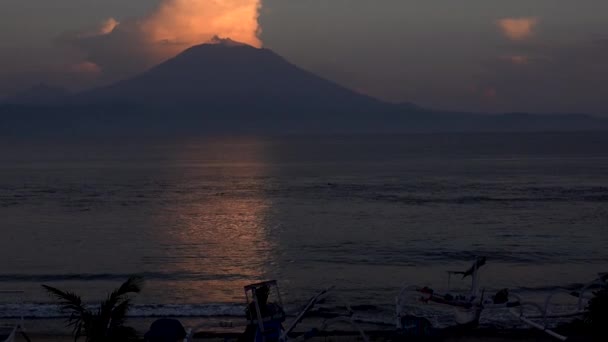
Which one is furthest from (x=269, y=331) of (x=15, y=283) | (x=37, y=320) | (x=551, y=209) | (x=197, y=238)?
(x=551, y=209)

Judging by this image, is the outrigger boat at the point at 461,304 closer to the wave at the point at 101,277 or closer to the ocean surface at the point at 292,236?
the ocean surface at the point at 292,236

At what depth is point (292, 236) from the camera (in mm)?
30719

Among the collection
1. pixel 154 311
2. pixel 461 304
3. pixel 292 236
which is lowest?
pixel 154 311

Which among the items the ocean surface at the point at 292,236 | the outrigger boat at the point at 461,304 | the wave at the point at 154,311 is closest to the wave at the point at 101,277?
the ocean surface at the point at 292,236

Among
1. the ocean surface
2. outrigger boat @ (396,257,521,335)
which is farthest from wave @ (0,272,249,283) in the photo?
outrigger boat @ (396,257,521,335)

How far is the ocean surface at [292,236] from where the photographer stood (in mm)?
21516

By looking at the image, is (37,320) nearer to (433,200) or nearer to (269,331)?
(269,331)

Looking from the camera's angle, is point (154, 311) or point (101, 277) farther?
point (101, 277)

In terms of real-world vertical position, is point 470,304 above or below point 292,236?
above

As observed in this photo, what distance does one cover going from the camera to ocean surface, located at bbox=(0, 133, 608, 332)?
2152cm

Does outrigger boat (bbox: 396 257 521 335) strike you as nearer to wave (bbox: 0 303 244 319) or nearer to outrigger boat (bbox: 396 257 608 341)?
outrigger boat (bbox: 396 257 608 341)

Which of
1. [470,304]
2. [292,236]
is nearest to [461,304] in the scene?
[470,304]

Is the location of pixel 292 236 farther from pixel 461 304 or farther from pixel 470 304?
pixel 470 304

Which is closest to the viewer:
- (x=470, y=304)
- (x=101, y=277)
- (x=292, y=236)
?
(x=470, y=304)
